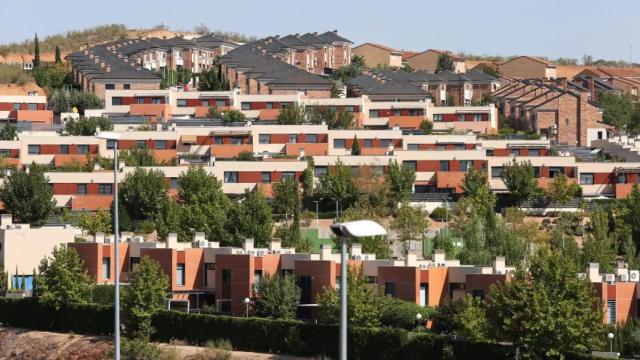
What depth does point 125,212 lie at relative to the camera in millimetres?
93188

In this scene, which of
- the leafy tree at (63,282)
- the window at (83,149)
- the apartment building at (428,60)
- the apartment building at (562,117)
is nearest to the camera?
the leafy tree at (63,282)

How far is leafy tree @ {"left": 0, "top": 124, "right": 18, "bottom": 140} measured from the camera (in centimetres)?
11181

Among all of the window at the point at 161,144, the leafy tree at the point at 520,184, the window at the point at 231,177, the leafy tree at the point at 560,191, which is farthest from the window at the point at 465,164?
the window at the point at 161,144

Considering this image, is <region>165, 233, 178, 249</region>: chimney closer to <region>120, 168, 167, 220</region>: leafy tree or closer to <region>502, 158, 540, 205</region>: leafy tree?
<region>120, 168, 167, 220</region>: leafy tree

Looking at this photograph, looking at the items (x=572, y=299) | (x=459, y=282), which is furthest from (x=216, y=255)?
(x=572, y=299)

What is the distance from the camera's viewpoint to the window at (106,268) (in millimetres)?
77250

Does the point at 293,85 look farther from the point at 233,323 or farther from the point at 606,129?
the point at 233,323

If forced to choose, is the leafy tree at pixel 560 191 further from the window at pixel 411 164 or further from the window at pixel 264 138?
the window at pixel 264 138

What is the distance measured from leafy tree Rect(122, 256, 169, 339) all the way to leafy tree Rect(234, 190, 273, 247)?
12.3 metres

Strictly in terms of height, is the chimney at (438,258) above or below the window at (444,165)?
below

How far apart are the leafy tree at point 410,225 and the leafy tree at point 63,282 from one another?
62.2 feet

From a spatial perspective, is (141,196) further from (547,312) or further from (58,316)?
(547,312)

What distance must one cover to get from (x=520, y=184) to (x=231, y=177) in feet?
50.2

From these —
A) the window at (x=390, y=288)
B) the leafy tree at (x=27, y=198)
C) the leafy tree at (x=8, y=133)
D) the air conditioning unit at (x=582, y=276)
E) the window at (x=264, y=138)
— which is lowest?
the window at (x=390, y=288)
